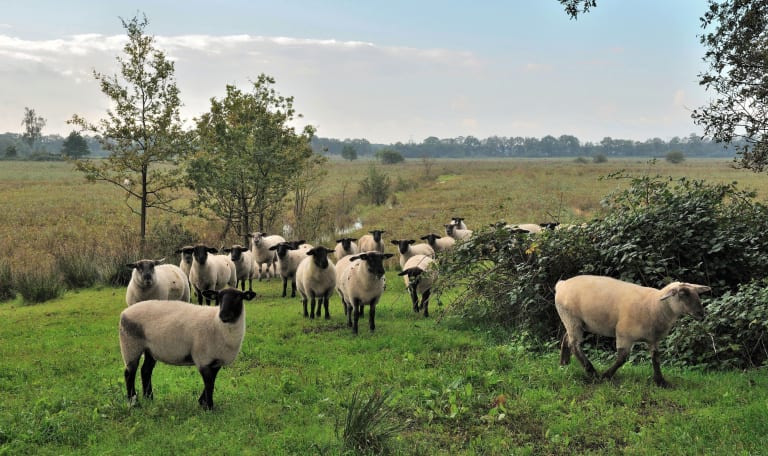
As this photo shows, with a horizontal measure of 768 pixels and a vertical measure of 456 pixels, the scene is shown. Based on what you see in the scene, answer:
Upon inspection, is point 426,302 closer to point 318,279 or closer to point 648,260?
point 318,279

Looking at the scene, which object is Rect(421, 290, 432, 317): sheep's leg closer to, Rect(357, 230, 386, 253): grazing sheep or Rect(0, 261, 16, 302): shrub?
Rect(357, 230, 386, 253): grazing sheep

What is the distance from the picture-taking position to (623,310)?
24.4 ft

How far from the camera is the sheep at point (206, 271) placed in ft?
49.2

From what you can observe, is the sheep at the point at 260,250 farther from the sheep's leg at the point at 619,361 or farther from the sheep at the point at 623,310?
the sheep's leg at the point at 619,361

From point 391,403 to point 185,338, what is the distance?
2.95 m

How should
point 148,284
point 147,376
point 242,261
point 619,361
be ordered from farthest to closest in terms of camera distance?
point 242,261, point 148,284, point 147,376, point 619,361

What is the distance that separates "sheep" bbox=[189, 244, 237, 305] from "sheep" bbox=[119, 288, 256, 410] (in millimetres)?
7323

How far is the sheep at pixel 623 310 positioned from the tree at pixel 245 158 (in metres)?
17.3

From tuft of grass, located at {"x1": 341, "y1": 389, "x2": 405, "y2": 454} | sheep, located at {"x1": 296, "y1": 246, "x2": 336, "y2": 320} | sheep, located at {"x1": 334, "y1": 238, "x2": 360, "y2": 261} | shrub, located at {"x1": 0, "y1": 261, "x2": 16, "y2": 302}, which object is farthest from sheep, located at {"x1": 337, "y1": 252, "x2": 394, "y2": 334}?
shrub, located at {"x1": 0, "y1": 261, "x2": 16, "y2": 302}

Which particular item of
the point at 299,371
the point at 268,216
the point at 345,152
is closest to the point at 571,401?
the point at 299,371

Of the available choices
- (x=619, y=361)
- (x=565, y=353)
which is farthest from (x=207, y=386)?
(x=619, y=361)

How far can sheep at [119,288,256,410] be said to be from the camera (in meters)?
7.18

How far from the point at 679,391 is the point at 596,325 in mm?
1326

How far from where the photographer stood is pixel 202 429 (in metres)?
6.47
